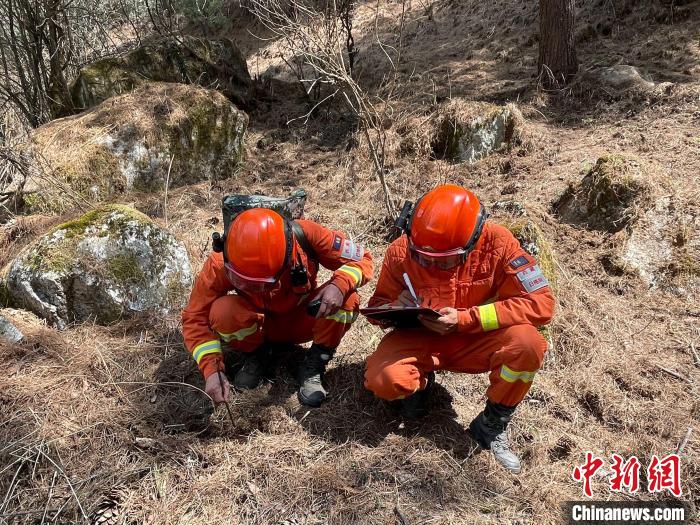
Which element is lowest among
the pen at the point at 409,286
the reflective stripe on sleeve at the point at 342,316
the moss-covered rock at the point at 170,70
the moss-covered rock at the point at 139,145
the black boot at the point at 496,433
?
the black boot at the point at 496,433

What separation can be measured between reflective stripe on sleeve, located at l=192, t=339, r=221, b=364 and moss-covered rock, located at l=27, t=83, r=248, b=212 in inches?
118

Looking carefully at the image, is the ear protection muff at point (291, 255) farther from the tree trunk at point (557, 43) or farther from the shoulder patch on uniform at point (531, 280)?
the tree trunk at point (557, 43)

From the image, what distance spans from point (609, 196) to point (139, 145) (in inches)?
198

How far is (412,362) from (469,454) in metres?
0.58

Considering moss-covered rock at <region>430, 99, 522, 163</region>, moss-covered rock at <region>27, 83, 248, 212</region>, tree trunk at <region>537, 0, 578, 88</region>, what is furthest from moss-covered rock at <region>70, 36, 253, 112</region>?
tree trunk at <region>537, 0, 578, 88</region>

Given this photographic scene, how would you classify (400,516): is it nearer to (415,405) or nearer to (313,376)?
(415,405)

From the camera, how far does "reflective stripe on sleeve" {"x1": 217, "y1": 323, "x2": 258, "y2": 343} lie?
9.80ft

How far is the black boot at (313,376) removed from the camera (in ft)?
9.97

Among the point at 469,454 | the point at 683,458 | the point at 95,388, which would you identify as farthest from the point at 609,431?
the point at 95,388

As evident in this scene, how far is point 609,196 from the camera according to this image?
427 centimetres

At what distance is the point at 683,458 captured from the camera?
2.65m

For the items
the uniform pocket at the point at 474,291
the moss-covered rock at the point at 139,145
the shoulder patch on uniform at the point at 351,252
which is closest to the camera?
the uniform pocket at the point at 474,291

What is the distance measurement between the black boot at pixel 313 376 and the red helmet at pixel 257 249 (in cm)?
63

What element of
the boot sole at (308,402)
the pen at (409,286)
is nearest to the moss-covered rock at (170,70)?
the boot sole at (308,402)
